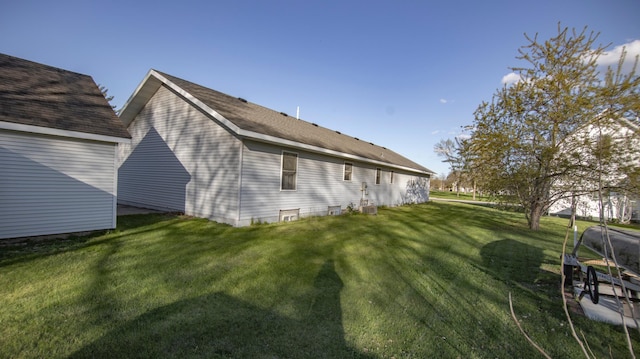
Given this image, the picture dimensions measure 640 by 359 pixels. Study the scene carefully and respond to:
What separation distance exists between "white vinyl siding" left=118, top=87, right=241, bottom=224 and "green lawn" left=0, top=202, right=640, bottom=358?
249 cm

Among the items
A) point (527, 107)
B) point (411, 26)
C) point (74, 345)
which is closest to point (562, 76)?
point (527, 107)

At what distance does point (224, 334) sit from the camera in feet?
11.1

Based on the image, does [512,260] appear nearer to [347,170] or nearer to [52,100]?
[347,170]

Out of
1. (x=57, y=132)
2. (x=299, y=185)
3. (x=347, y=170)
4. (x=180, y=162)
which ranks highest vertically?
(x=57, y=132)

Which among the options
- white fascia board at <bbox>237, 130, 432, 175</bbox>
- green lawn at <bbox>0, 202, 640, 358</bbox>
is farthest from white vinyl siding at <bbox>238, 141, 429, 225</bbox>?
green lawn at <bbox>0, 202, 640, 358</bbox>

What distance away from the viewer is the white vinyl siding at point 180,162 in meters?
9.57

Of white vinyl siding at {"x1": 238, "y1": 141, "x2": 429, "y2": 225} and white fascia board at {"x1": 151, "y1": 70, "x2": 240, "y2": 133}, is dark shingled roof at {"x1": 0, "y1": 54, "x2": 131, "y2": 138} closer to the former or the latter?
white fascia board at {"x1": 151, "y1": 70, "x2": 240, "y2": 133}

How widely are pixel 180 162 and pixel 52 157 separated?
13.0 feet

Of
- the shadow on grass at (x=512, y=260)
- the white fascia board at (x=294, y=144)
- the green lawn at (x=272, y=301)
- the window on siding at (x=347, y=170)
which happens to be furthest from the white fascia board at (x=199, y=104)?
the shadow on grass at (x=512, y=260)

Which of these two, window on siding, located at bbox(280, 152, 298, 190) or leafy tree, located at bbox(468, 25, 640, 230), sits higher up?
leafy tree, located at bbox(468, 25, 640, 230)

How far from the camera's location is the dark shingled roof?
6930mm

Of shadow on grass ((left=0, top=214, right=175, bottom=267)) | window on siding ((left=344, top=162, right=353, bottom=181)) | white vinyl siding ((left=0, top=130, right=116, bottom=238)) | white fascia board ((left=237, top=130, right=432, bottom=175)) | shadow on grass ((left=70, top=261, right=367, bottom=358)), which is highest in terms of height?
white fascia board ((left=237, top=130, right=432, bottom=175))

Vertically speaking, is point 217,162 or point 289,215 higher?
point 217,162

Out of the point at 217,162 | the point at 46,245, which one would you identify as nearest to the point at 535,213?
the point at 217,162
